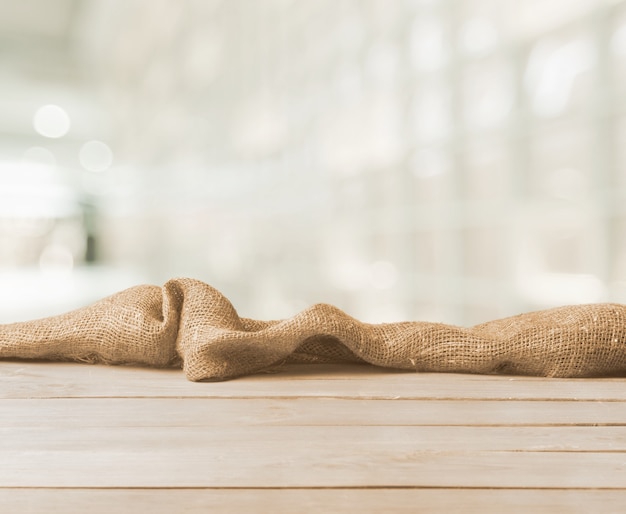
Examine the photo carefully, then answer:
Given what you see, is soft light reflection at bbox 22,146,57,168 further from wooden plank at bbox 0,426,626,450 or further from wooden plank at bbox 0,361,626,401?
wooden plank at bbox 0,426,626,450

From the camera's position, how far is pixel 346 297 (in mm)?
2496

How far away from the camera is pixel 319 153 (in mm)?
2627

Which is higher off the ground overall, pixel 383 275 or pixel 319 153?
pixel 319 153

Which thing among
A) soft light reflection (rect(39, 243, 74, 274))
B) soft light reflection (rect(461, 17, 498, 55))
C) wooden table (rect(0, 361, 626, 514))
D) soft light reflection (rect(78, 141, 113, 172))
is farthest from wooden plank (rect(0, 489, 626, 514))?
soft light reflection (rect(78, 141, 113, 172))

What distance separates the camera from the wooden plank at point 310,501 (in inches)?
20.8

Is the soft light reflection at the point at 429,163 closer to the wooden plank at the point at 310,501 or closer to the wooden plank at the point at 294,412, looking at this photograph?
the wooden plank at the point at 294,412

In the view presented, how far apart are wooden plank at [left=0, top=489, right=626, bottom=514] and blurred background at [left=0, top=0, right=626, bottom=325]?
0.93 meters

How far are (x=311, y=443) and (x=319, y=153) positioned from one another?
204 centimetres

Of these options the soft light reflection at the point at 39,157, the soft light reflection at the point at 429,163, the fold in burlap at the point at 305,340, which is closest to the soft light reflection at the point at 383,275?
the soft light reflection at the point at 429,163

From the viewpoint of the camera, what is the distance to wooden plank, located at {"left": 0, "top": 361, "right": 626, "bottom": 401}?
2.81 feet

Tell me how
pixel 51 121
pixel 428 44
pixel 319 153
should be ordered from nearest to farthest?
pixel 428 44
pixel 319 153
pixel 51 121

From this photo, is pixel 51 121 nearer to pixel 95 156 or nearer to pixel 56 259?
pixel 95 156

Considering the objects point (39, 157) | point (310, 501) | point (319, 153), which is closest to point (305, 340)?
point (310, 501)

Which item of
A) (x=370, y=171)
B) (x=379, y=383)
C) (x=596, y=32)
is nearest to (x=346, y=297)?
(x=370, y=171)
